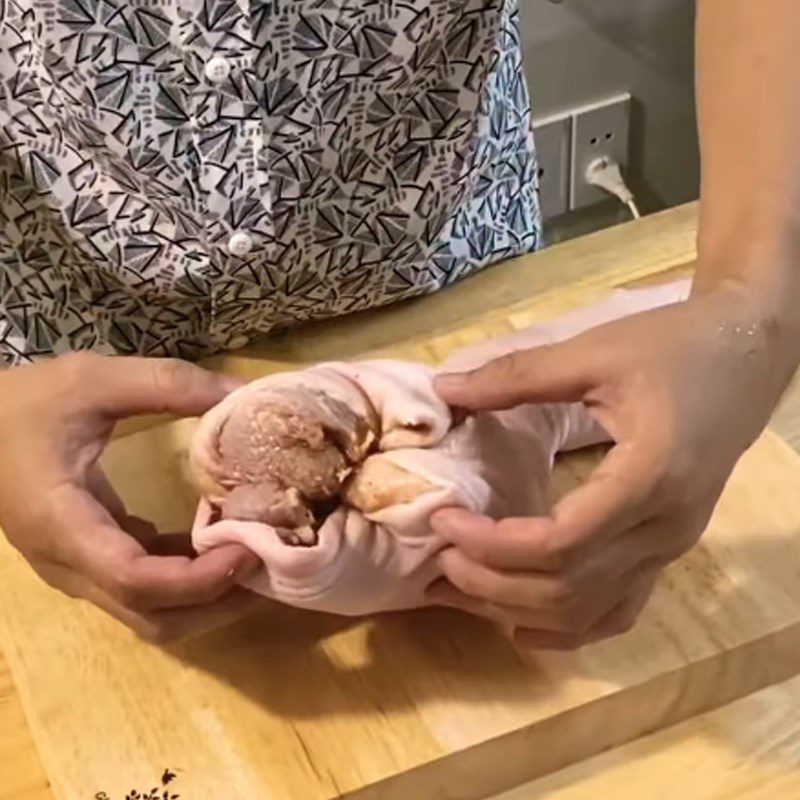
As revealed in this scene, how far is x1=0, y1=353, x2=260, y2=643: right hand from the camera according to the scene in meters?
0.63

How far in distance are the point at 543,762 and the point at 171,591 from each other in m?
0.18

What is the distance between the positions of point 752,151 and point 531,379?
155mm

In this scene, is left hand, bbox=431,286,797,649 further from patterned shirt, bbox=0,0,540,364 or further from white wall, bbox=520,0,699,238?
white wall, bbox=520,0,699,238

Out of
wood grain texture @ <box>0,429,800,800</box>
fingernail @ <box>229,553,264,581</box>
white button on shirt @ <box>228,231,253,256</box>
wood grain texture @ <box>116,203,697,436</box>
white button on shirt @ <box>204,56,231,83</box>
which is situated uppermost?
white button on shirt @ <box>204,56,231,83</box>

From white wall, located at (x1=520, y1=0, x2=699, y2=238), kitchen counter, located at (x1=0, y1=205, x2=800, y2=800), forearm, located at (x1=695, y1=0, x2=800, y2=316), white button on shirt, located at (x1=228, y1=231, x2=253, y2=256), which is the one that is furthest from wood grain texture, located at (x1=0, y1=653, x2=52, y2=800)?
white wall, located at (x1=520, y1=0, x2=699, y2=238)

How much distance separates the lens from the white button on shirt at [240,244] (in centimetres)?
79

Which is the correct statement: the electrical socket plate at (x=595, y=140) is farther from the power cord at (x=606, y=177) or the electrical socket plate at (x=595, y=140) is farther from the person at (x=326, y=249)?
the person at (x=326, y=249)

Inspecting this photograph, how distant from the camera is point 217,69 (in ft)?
2.45

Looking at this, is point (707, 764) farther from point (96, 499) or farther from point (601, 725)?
point (96, 499)

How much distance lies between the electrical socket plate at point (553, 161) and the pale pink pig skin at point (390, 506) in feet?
2.65

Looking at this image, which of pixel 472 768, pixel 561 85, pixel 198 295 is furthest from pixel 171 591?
pixel 561 85

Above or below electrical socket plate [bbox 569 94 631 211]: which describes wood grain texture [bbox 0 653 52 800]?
above

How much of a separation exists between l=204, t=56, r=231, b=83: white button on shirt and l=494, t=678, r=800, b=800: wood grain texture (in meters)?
0.37

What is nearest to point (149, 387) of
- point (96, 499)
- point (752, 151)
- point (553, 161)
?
point (96, 499)
